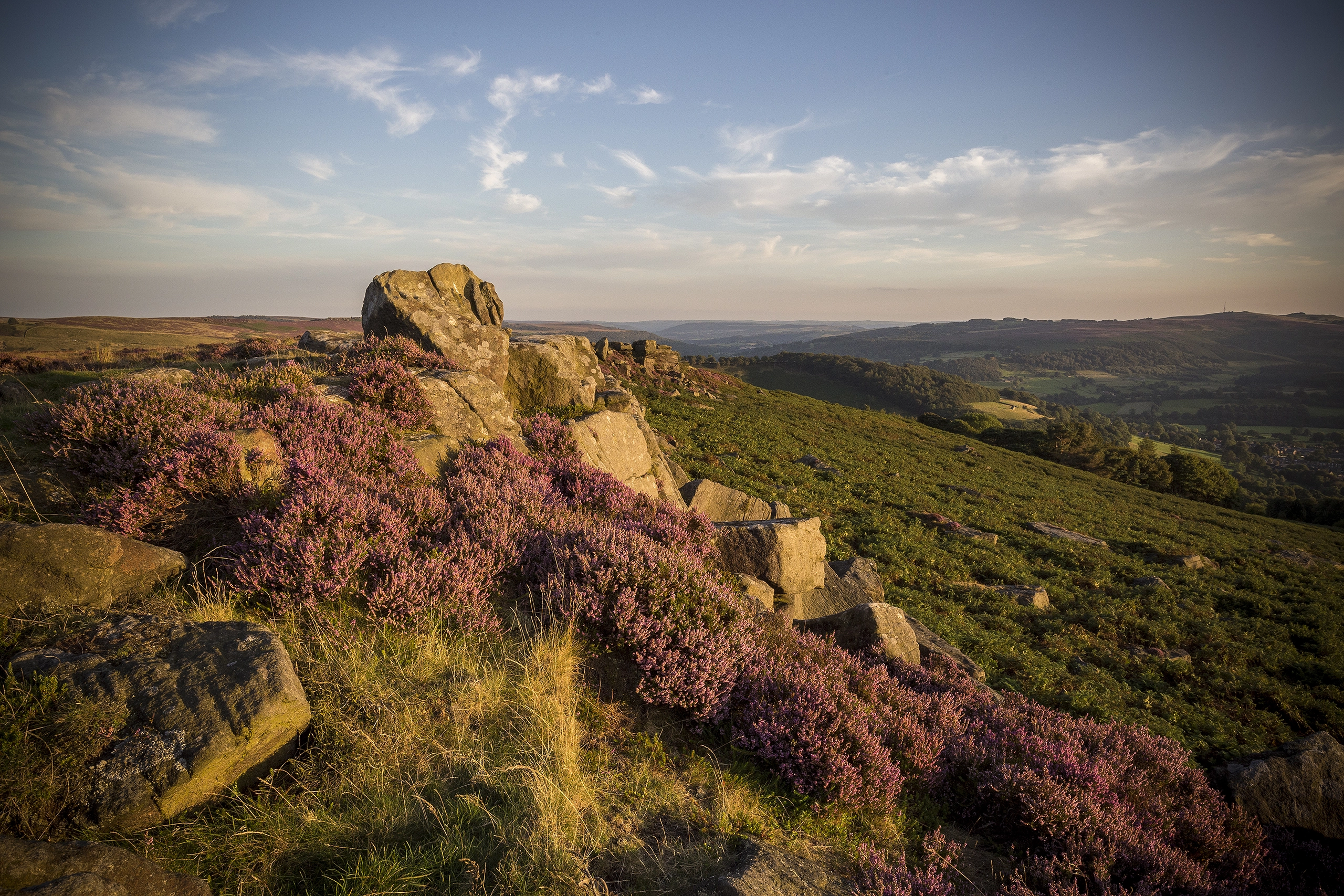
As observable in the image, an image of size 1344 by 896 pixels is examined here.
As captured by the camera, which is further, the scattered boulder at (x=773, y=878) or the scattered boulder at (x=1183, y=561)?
the scattered boulder at (x=1183, y=561)

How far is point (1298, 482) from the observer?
99.5 m

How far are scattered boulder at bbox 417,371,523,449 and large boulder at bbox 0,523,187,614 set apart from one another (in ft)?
14.8

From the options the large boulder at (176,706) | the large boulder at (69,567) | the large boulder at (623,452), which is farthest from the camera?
the large boulder at (623,452)

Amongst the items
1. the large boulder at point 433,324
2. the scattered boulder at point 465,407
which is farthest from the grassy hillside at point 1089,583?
the scattered boulder at point 465,407

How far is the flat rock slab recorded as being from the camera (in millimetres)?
23594

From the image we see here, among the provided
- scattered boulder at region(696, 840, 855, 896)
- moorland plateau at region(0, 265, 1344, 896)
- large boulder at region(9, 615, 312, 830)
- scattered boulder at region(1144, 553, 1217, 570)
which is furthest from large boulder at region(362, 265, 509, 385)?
scattered boulder at region(1144, 553, 1217, 570)

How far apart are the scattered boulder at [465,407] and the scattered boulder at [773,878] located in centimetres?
755

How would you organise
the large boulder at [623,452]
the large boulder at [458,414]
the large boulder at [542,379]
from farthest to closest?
1. the large boulder at [542,379]
2. the large boulder at [623,452]
3. the large boulder at [458,414]

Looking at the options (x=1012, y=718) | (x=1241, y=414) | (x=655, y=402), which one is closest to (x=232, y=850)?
(x=1012, y=718)

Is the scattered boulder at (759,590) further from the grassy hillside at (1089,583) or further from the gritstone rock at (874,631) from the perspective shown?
the grassy hillside at (1089,583)

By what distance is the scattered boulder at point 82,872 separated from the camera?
227cm

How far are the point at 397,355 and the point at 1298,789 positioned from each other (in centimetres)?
1691

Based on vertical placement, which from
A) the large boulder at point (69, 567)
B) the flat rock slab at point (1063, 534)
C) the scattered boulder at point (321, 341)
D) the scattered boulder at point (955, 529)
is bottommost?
the flat rock slab at point (1063, 534)

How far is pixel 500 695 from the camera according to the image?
4688mm
